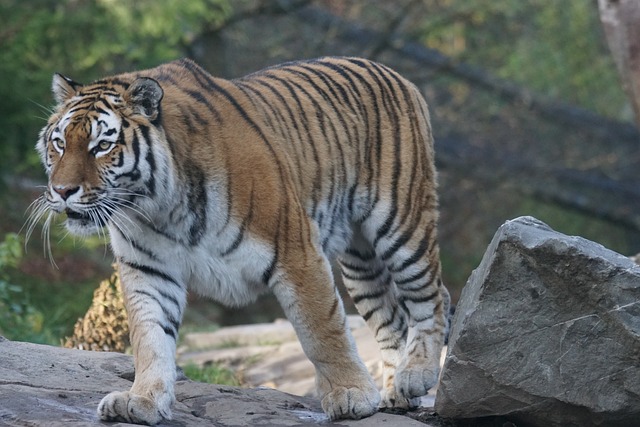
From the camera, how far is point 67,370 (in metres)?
5.07

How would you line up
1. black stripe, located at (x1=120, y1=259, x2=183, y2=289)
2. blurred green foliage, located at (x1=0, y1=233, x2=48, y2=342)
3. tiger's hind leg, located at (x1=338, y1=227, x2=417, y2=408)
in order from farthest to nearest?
blurred green foliage, located at (x1=0, y1=233, x2=48, y2=342)
tiger's hind leg, located at (x1=338, y1=227, x2=417, y2=408)
black stripe, located at (x1=120, y1=259, x2=183, y2=289)

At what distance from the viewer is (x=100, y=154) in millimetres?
4516

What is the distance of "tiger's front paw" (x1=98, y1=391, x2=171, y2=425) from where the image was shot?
4293mm

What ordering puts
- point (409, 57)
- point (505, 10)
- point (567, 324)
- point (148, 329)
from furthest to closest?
point (505, 10) < point (409, 57) < point (148, 329) < point (567, 324)

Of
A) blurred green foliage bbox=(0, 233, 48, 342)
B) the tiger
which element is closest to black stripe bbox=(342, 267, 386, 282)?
the tiger

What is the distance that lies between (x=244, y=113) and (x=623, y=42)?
3.89m

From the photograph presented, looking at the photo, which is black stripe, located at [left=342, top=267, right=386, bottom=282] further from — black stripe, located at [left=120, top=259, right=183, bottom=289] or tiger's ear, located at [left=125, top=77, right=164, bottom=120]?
tiger's ear, located at [left=125, top=77, right=164, bottom=120]

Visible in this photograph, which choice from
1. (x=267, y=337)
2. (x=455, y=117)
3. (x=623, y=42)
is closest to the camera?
(x=623, y=42)

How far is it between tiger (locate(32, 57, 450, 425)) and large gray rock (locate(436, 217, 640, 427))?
2.07 feet

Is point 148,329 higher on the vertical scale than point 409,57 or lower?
lower

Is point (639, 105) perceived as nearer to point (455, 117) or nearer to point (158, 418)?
point (158, 418)

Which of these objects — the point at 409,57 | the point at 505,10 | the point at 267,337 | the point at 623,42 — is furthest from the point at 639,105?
the point at 505,10

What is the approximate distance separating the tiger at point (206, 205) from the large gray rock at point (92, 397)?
17 centimetres

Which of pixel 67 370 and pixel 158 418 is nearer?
pixel 158 418
